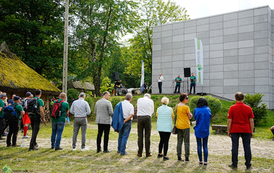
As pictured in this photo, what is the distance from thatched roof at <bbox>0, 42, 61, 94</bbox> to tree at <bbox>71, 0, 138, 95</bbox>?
629 centimetres

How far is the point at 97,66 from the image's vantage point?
77.4ft

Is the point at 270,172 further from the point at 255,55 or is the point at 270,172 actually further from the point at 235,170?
the point at 255,55

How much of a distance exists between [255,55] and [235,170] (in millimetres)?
17303

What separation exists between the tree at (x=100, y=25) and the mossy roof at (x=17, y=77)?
20.6 feet

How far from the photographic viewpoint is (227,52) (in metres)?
21.1

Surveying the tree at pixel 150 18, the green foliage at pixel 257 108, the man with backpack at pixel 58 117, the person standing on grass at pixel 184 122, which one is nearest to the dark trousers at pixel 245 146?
the person standing on grass at pixel 184 122

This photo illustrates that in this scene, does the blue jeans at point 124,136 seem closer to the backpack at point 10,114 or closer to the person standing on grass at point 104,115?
the person standing on grass at point 104,115

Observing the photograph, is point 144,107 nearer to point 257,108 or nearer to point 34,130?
point 34,130

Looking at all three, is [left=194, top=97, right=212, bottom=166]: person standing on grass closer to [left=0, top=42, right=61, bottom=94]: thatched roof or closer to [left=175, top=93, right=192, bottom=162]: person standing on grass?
[left=175, top=93, right=192, bottom=162]: person standing on grass

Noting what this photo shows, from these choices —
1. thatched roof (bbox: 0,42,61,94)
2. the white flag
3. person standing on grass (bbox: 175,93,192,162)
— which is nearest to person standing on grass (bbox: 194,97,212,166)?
person standing on grass (bbox: 175,93,192,162)

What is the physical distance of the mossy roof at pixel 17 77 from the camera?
44.8 ft

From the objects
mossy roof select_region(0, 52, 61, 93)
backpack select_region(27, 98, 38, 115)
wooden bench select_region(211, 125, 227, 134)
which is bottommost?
wooden bench select_region(211, 125, 227, 134)

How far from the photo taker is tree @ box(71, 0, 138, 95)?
22.5 meters

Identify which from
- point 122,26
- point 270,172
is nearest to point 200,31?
point 122,26
